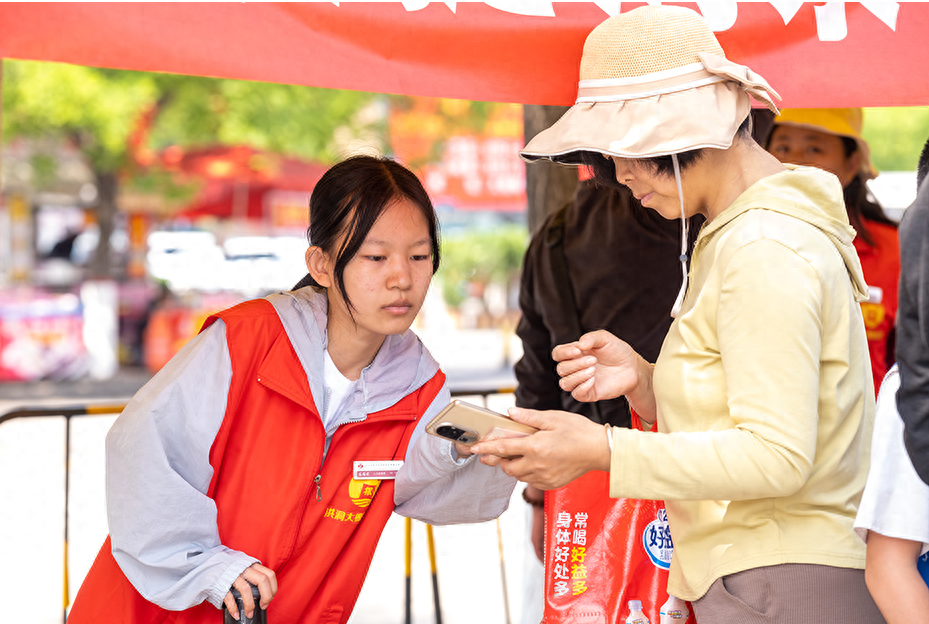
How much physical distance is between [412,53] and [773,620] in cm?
149

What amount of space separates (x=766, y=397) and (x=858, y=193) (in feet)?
8.62

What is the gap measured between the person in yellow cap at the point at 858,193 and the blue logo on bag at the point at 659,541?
5.41ft

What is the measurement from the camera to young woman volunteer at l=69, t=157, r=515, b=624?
2.11 meters

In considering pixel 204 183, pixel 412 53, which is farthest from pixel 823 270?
pixel 204 183

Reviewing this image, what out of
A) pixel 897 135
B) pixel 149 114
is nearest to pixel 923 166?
pixel 149 114

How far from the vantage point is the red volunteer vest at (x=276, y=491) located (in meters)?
2.27

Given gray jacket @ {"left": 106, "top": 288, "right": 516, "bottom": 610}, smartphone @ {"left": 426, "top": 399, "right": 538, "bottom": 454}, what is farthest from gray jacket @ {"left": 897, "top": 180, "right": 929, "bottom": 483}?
gray jacket @ {"left": 106, "top": 288, "right": 516, "bottom": 610}

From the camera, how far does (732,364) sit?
1525mm

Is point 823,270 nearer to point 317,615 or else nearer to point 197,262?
point 317,615

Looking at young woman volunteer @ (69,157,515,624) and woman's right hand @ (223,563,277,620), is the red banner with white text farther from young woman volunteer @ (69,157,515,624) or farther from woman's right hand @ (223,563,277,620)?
woman's right hand @ (223,563,277,620)

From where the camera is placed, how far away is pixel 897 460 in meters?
1.41

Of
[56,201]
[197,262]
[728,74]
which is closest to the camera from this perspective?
[728,74]

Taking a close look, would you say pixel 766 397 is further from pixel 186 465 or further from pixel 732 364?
pixel 186 465

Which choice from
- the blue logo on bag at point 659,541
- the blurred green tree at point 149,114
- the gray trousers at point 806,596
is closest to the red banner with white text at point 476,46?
the blue logo on bag at point 659,541
